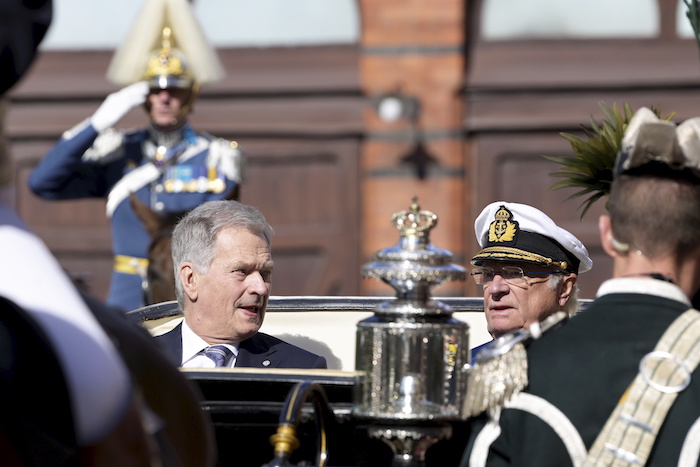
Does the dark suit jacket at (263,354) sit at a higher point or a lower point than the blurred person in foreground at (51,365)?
lower

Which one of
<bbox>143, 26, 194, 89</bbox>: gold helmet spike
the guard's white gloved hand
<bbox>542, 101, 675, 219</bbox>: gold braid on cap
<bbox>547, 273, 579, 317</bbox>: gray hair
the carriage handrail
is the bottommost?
the carriage handrail

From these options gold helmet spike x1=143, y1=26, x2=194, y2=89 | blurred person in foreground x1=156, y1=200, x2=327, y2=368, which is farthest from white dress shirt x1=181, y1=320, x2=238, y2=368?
gold helmet spike x1=143, y1=26, x2=194, y2=89

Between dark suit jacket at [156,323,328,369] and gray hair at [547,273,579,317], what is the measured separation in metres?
0.76

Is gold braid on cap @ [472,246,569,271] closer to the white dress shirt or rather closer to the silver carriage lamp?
the white dress shirt

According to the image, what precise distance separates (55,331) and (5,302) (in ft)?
A: 0.26

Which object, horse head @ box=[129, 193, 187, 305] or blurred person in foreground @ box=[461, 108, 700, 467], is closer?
blurred person in foreground @ box=[461, 108, 700, 467]

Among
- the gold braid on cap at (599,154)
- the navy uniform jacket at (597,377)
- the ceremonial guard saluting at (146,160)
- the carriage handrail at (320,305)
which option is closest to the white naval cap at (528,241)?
the carriage handrail at (320,305)

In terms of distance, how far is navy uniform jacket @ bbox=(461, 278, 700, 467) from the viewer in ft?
9.16

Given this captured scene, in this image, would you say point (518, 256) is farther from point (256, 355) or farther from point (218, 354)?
point (218, 354)

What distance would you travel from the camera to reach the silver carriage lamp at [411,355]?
304 centimetres

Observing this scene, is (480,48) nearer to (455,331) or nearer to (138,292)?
(138,292)

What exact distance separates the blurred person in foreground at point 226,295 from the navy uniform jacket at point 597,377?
A: 5.32 feet

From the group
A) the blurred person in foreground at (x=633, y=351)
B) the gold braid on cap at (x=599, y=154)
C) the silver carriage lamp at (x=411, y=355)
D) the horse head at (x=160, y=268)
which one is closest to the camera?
the blurred person in foreground at (x=633, y=351)

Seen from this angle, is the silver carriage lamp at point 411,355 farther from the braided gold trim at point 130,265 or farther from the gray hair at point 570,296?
the braided gold trim at point 130,265
